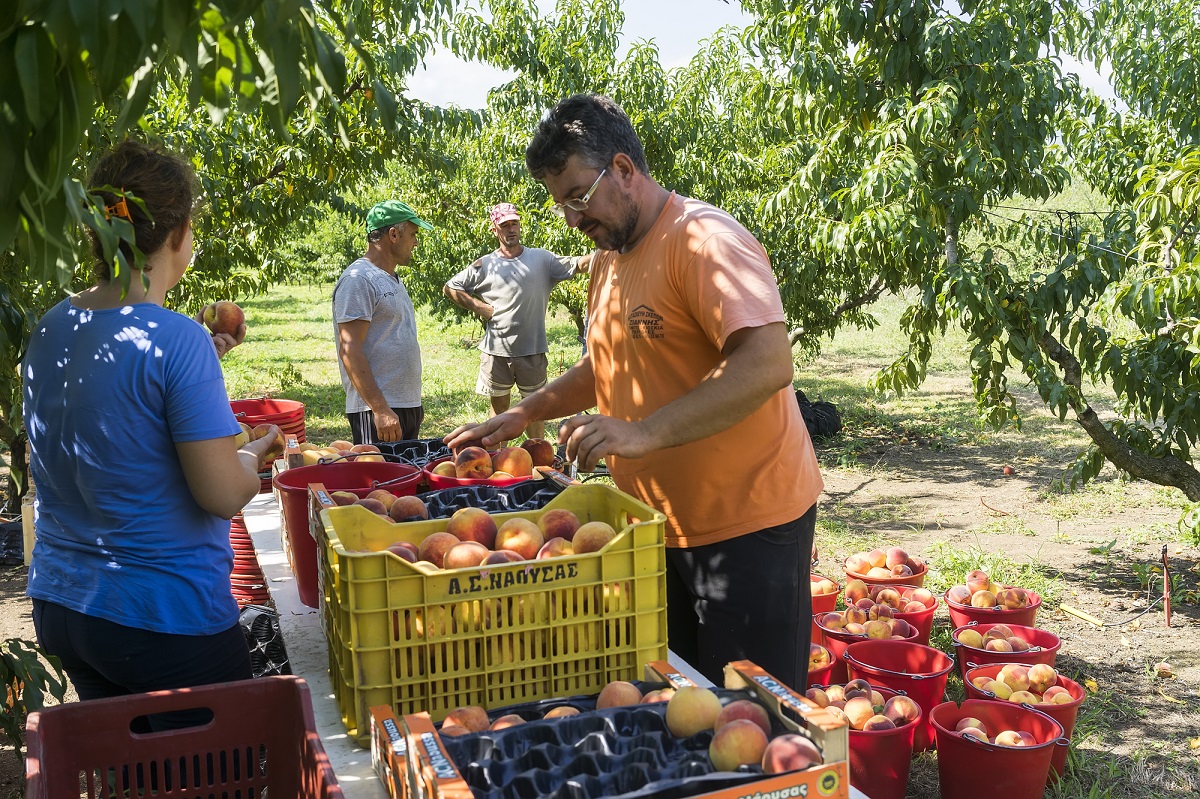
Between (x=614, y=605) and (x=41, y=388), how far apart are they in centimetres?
126

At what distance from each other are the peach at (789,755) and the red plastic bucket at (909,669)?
2.62 m

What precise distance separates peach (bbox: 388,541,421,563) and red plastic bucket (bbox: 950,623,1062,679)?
281cm

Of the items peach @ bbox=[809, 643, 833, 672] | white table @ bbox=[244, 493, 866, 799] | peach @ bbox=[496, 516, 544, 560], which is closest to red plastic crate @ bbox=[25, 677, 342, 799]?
white table @ bbox=[244, 493, 866, 799]

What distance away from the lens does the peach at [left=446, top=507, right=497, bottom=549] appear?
6.69 ft

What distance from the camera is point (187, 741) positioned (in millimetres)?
1816

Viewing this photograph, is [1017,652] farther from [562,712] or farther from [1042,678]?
[562,712]

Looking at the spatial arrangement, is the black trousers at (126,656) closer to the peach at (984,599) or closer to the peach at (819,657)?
the peach at (819,657)

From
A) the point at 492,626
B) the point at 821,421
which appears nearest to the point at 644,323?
the point at 492,626

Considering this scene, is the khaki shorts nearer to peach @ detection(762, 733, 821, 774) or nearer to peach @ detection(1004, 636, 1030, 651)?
peach @ detection(1004, 636, 1030, 651)

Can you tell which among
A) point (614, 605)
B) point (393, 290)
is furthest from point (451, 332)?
point (614, 605)

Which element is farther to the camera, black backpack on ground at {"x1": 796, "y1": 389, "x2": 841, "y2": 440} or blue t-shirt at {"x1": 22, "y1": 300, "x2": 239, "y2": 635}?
black backpack on ground at {"x1": 796, "y1": 389, "x2": 841, "y2": 440}

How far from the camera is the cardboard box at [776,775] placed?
4.31 ft

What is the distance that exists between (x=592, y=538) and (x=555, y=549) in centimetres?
7

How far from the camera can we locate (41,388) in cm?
207
